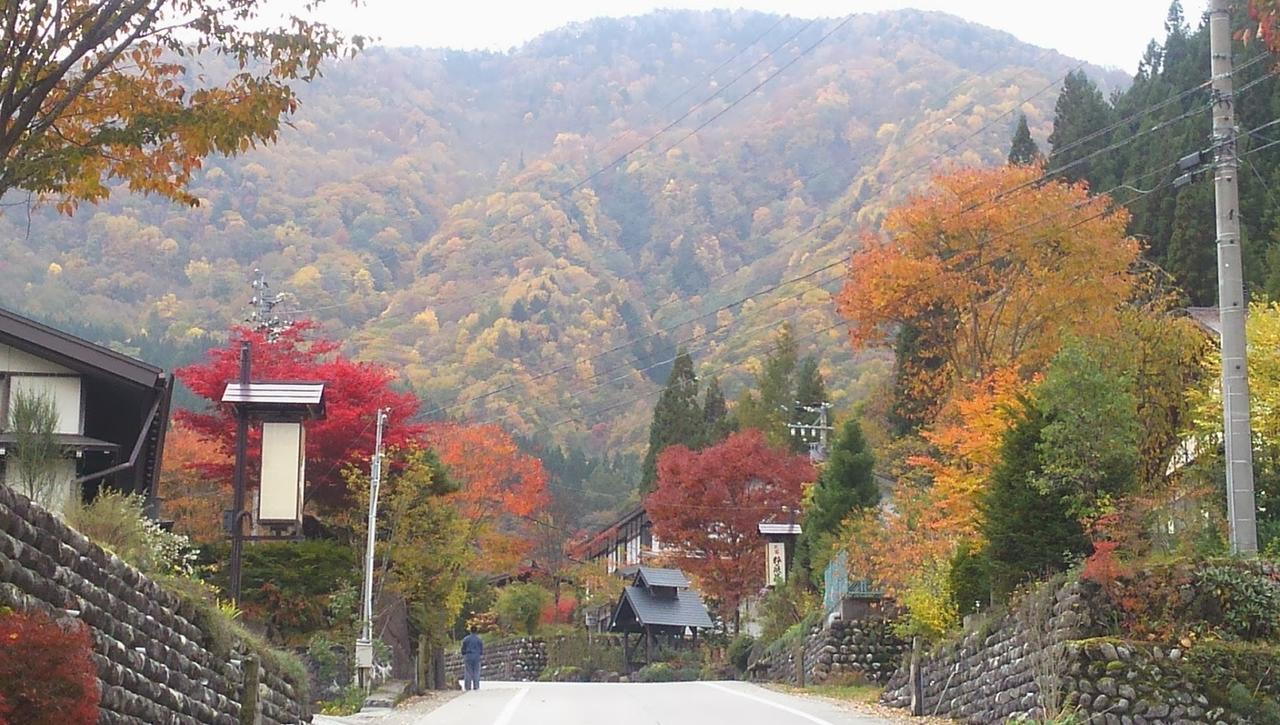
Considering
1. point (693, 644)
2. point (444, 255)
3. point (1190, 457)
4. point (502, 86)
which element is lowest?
point (693, 644)

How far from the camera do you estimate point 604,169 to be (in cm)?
11944

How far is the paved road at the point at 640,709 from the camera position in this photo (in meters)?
22.1

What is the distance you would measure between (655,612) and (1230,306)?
4483 centimetres

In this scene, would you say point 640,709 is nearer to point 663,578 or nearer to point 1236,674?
point 1236,674

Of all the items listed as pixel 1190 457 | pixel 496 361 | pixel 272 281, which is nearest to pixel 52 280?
pixel 272 281

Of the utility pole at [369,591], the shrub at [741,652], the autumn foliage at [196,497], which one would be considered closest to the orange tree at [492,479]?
the shrub at [741,652]

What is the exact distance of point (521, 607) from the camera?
63156mm

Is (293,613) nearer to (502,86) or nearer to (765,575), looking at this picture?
(765,575)

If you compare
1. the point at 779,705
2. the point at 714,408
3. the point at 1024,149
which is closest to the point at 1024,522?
the point at 779,705

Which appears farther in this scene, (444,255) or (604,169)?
(604,169)

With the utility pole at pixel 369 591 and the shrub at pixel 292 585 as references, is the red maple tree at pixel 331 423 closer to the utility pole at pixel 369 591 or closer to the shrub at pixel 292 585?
the utility pole at pixel 369 591

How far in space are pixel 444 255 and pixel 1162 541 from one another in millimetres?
76375

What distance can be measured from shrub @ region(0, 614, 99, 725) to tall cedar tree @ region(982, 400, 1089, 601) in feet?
49.9

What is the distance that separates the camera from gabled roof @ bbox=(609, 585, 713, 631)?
60500 millimetres
